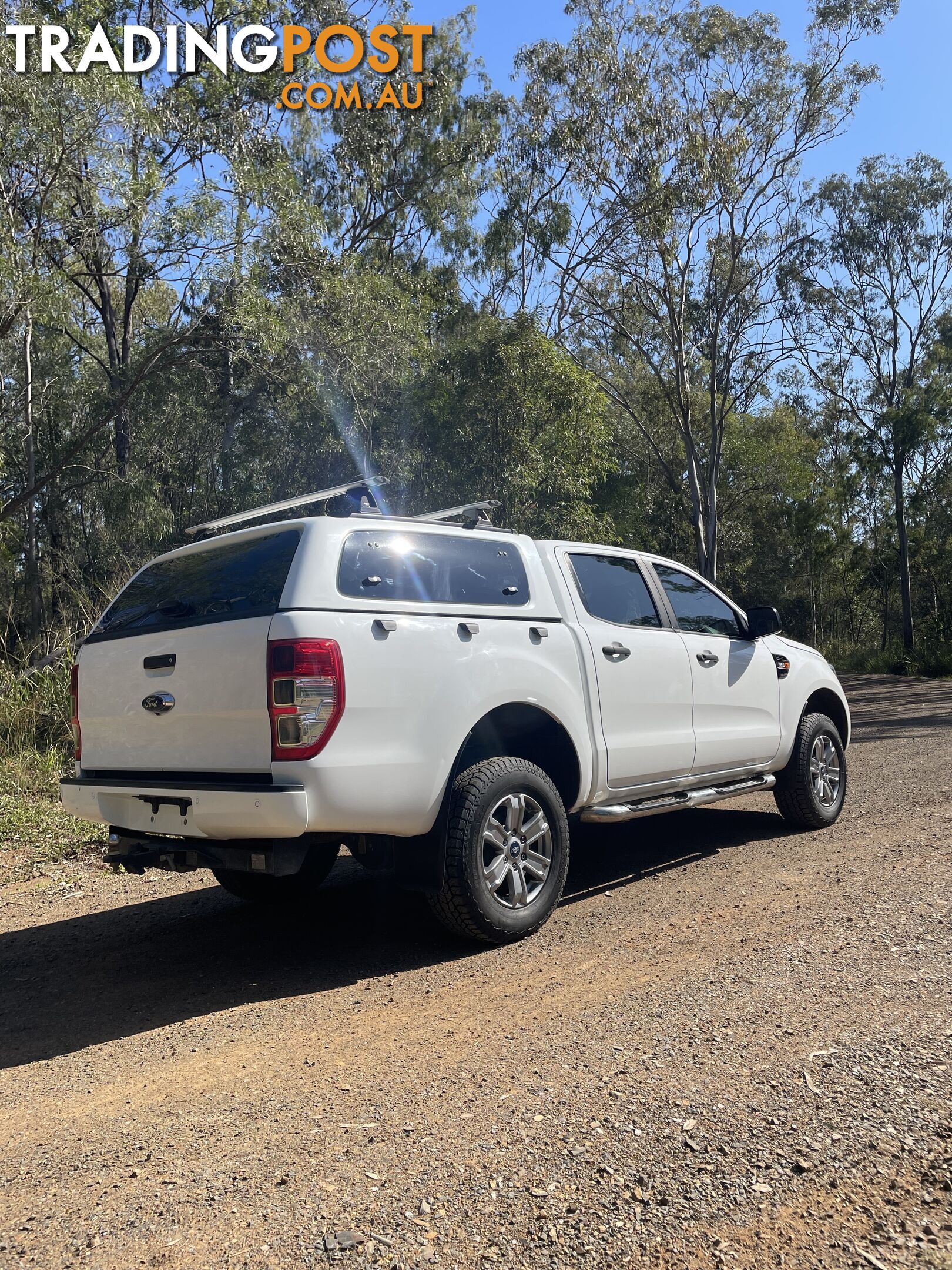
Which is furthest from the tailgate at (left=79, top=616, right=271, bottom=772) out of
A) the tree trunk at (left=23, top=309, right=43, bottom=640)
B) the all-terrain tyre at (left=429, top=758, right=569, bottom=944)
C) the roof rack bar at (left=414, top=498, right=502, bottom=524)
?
→ the tree trunk at (left=23, top=309, right=43, bottom=640)

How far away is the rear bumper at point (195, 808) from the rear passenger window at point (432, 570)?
3.07ft

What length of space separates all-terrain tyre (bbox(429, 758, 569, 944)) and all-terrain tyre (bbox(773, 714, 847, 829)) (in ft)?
8.63

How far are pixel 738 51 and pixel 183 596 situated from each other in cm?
2074

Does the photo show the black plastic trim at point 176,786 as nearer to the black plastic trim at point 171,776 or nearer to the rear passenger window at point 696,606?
the black plastic trim at point 171,776

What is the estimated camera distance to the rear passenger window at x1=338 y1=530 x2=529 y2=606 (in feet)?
14.7

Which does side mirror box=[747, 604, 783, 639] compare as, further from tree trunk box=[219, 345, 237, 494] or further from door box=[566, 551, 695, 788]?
tree trunk box=[219, 345, 237, 494]

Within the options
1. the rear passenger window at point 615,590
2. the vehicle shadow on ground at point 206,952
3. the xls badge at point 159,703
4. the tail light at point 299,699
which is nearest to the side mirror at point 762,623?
the rear passenger window at point 615,590

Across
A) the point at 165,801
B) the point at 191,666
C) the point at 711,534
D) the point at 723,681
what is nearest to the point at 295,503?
the point at 191,666

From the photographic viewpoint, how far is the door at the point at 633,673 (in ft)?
18.1

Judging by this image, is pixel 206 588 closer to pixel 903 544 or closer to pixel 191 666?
pixel 191 666

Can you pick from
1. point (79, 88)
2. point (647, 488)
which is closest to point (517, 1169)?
point (79, 88)

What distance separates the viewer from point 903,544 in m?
28.8

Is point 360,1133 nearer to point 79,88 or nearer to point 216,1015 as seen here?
point 216,1015

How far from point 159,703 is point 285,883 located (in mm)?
1752
